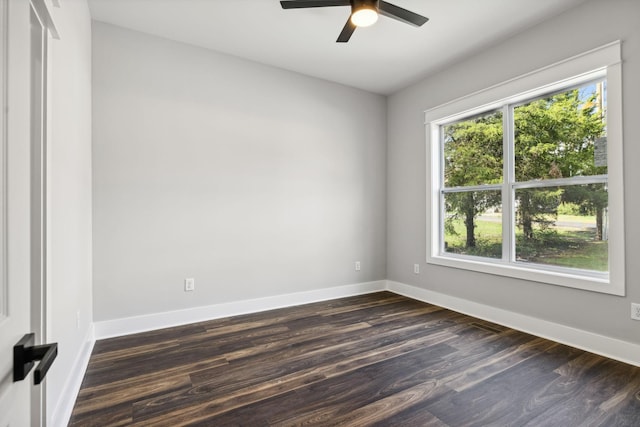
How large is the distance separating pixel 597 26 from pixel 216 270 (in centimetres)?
401

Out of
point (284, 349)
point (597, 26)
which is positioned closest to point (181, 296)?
point (284, 349)

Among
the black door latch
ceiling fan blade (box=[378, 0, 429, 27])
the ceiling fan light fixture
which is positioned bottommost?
the black door latch

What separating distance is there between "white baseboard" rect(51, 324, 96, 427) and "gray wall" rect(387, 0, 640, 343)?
3.49m

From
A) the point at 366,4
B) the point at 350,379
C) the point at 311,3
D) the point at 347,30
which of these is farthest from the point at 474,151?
the point at 350,379

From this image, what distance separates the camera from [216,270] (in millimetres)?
3246

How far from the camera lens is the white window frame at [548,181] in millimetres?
2338

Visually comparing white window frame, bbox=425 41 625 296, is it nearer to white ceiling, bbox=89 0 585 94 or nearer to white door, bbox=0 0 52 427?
white ceiling, bbox=89 0 585 94

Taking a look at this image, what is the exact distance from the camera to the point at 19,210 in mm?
745

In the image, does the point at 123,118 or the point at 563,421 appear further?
the point at 123,118

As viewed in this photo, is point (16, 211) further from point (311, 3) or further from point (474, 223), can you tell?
point (474, 223)

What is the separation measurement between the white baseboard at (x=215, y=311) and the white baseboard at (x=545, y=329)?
3.50 ft

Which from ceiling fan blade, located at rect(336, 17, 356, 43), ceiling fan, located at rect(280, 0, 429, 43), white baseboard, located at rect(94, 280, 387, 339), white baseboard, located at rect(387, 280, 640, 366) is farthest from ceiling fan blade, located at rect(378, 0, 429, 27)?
white baseboard, located at rect(94, 280, 387, 339)

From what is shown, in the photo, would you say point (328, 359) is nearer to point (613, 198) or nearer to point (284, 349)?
point (284, 349)

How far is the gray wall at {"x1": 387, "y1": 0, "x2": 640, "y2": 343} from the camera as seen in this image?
228 centimetres
